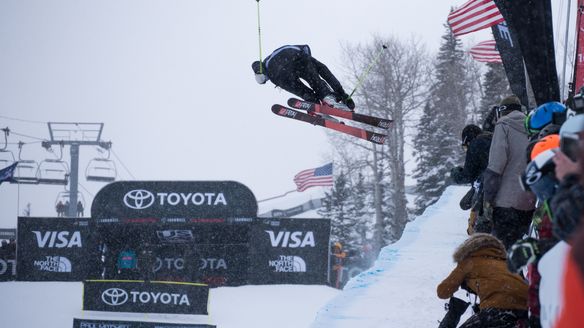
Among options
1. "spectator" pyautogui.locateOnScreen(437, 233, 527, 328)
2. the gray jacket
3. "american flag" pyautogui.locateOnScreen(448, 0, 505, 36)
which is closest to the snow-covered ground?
the gray jacket

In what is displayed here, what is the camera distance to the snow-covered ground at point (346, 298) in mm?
6363

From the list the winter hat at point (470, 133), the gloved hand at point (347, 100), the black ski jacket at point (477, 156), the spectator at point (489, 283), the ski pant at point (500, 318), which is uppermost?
the gloved hand at point (347, 100)

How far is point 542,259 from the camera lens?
2.64m

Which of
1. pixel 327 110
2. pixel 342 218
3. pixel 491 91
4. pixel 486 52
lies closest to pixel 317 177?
pixel 342 218

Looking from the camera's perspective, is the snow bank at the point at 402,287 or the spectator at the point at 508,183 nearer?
the spectator at the point at 508,183

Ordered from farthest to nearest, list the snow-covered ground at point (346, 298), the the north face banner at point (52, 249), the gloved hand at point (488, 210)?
the the north face banner at point (52, 249)
the snow-covered ground at point (346, 298)
the gloved hand at point (488, 210)

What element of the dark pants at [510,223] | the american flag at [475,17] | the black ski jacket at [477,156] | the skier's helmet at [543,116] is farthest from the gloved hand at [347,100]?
the skier's helmet at [543,116]

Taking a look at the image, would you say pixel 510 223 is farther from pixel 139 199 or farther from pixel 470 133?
pixel 139 199

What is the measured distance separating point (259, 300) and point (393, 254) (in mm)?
6523

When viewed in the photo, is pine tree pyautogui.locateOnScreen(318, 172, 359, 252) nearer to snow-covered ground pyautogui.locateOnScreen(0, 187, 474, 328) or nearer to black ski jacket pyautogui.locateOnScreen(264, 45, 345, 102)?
snow-covered ground pyautogui.locateOnScreen(0, 187, 474, 328)

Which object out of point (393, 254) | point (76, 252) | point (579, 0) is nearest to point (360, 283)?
point (393, 254)

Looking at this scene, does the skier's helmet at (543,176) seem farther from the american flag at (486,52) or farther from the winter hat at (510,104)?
the american flag at (486,52)

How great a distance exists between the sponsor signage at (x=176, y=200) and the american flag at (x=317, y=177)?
996cm

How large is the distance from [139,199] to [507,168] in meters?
13.4
